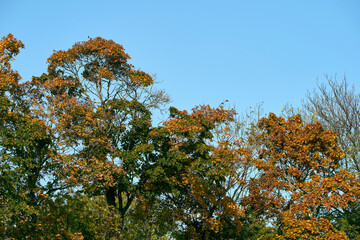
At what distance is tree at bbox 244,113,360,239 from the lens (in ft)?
81.5

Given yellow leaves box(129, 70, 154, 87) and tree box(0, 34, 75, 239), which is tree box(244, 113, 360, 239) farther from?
tree box(0, 34, 75, 239)

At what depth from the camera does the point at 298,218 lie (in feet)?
85.0

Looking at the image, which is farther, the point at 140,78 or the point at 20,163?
the point at 140,78

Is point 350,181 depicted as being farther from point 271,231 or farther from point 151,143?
point 151,143

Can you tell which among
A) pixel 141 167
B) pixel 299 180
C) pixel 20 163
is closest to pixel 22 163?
pixel 20 163

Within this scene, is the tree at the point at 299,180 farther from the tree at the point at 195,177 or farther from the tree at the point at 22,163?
the tree at the point at 22,163

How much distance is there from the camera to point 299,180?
27.9m

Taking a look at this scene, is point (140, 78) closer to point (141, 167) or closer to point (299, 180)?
point (141, 167)

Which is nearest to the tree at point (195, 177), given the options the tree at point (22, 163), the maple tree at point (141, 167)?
the maple tree at point (141, 167)

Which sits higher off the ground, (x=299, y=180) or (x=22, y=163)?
(x=299, y=180)

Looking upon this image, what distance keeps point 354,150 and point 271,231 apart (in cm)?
920

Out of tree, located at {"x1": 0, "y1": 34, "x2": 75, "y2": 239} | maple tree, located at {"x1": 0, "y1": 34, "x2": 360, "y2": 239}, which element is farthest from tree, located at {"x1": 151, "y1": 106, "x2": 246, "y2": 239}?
tree, located at {"x1": 0, "y1": 34, "x2": 75, "y2": 239}

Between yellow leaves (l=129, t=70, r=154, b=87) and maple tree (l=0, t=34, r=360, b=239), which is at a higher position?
yellow leaves (l=129, t=70, r=154, b=87)

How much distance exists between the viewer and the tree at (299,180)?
24.8 m
